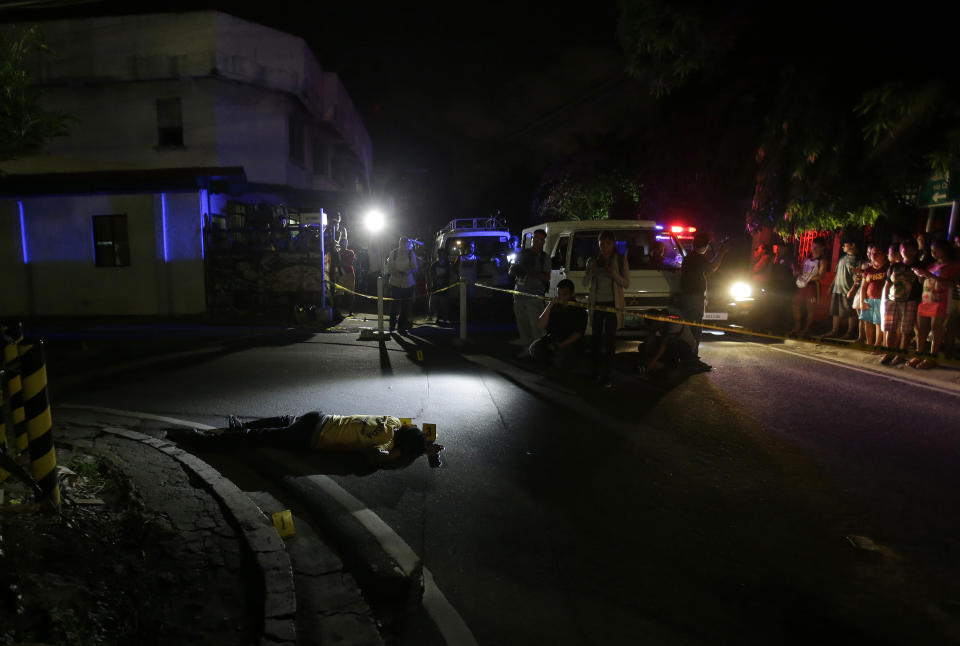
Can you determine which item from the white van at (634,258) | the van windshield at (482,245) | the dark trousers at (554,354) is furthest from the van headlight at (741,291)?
the van windshield at (482,245)

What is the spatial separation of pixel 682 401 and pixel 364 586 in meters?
4.85

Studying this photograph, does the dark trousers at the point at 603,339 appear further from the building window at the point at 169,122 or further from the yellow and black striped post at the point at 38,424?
the building window at the point at 169,122

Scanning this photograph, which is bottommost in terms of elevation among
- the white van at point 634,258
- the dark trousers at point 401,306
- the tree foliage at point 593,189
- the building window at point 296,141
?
the dark trousers at point 401,306

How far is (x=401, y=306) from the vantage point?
1258 cm

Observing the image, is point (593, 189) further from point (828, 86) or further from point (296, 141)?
point (828, 86)

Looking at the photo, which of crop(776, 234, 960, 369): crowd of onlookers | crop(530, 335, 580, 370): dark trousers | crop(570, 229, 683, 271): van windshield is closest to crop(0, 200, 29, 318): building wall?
crop(530, 335, 580, 370): dark trousers

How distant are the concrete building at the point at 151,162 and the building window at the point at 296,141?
0.10 m

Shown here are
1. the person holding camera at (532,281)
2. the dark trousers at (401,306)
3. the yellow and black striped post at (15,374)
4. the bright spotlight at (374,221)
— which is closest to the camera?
the yellow and black striped post at (15,374)

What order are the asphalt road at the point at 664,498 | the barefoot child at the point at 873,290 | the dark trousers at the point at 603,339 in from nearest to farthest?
the asphalt road at the point at 664,498, the dark trousers at the point at 603,339, the barefoot child at the point at 873,290

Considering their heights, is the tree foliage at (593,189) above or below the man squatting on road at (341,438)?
above

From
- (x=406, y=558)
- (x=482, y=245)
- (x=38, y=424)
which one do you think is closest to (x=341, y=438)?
(x=406, y=558)

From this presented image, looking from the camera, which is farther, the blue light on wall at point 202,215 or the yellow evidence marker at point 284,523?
the blue light on wall at point 202,215

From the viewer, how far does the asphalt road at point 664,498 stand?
2775 millimetres

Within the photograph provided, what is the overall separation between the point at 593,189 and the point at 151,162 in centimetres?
1781
